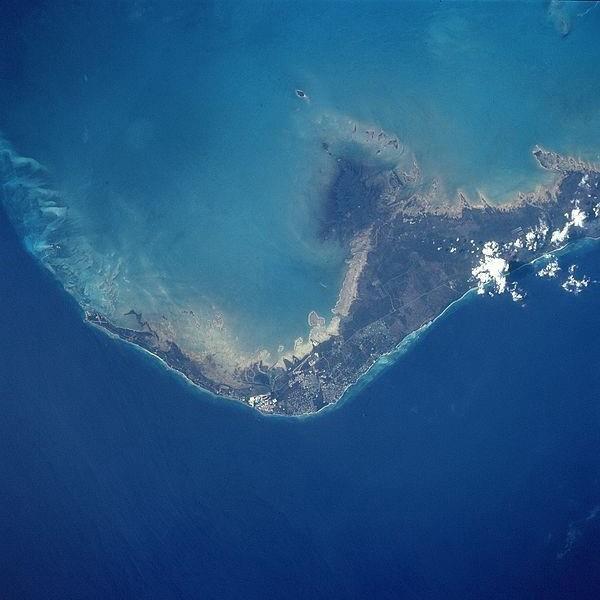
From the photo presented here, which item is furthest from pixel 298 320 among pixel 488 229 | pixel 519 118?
pixel 519 118

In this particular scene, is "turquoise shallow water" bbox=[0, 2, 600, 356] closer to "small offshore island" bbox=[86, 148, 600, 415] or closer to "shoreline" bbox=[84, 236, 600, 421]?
"small offshore island" bbox=[86, 148, 600, 415]

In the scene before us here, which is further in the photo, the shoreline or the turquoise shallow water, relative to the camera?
the turquoise shallow water

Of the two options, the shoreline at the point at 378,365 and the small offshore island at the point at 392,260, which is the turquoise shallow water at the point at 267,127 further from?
the shoreline at the point at 378,365

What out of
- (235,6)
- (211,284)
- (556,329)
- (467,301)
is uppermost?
(235,6)

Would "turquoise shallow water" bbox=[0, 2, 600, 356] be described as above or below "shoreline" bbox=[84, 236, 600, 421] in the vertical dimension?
above

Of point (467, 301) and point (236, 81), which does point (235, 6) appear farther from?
point (467, 301)

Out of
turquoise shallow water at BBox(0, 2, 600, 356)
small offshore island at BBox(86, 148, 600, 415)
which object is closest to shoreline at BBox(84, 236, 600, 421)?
small offshore island at BBox(86, 148, 600, 415)
